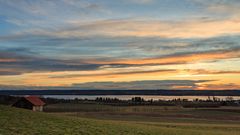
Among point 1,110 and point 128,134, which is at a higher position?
point 1,110

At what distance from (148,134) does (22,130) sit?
1022 cm

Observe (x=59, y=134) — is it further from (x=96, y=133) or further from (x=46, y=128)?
(x=96, y=133)

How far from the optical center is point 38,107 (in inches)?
3423

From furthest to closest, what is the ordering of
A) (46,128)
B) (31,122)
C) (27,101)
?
(27,101) → (31,122) → (46,128)

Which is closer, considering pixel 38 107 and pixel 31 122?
pixel 31 122

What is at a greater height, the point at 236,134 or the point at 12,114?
the point at 12,114

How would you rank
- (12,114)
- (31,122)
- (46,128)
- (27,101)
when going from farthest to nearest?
1. (27,101)
2. (12,114)
3. (31,122)
4. (46,128)

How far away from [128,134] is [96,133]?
2.82 metres

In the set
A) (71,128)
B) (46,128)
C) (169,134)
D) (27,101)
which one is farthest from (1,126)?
(27,101)

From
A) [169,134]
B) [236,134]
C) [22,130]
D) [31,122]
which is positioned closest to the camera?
[22,130]

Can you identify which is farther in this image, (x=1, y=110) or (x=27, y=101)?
(x=27, y=101)

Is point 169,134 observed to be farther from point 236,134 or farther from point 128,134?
point 236,134

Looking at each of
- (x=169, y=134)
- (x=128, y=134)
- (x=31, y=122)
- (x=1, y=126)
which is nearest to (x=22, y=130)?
(x=1, y=126)

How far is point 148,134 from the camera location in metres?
28.1
